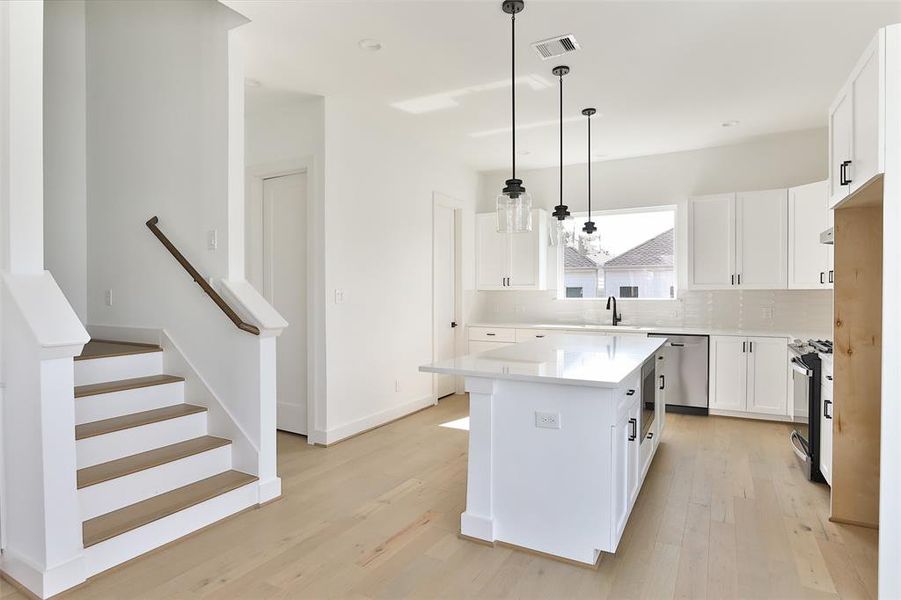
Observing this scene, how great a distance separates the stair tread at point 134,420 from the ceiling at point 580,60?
2.32 metres

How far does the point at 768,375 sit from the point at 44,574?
547 cm

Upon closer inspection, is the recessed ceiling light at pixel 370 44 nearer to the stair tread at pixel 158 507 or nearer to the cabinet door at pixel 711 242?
the stair tread at pixel 158 507

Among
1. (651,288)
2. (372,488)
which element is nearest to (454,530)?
(372,488)

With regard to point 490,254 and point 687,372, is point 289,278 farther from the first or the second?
point 687,372

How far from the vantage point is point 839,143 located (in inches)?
103

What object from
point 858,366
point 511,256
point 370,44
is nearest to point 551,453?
point 858,366

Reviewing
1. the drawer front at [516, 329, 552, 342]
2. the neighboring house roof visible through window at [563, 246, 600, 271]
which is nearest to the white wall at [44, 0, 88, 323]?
the drawer front at [516, 329, 552, 342]

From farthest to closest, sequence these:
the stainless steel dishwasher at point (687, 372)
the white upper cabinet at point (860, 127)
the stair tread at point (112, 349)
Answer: the stainless steel dishwasher at point (687, 372), the stair tread at point (112, 349), the white upper cabinet at point (860, 127)

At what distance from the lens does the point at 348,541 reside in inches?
101

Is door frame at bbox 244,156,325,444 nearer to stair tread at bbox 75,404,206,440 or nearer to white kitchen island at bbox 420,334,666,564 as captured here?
stair tread at bbox 75,404,206,440

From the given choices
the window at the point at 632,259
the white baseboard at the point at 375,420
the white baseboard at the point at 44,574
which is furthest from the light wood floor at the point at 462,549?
the window at the point at 632,259

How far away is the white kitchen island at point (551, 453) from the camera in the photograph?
7.48 feet

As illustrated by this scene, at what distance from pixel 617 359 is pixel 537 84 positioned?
2.17 m

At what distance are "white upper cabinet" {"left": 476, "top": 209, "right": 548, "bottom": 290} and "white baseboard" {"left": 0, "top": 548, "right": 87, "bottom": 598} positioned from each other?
4801 mm
